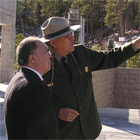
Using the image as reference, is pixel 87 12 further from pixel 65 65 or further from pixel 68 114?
pixel 68 114

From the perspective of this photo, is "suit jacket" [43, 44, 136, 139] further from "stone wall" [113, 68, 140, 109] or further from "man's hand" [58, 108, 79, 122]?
"stone wall" [113, 68, 140, 109]

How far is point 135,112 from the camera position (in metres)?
6.67

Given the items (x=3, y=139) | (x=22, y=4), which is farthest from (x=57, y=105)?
(x=22, y=4)

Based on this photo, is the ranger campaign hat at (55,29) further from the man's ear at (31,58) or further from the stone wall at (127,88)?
the stone wall at (127,88)

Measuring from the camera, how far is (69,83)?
2.23 meters

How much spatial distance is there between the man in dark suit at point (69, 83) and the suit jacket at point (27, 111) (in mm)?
668

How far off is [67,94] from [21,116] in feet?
2.75

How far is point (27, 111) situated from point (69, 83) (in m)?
0.88

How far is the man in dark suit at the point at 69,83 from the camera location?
2172 mm

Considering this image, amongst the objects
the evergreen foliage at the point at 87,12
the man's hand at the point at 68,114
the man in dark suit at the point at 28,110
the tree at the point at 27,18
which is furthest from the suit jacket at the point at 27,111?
the tree at the point at 27,18

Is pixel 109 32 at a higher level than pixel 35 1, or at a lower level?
lower

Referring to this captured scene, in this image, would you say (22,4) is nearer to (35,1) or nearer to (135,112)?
(35,1)

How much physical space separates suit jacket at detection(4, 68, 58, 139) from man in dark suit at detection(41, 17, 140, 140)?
26.3 inches

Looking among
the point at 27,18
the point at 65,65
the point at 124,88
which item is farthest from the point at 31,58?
the point at 27,18
